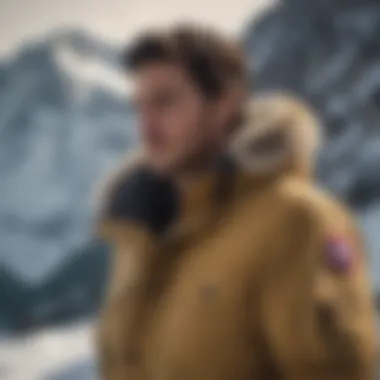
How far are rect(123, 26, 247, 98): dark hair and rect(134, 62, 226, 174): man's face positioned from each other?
10 mm

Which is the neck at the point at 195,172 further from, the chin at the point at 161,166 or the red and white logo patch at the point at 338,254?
the red and white logo patch at the point at 338,254

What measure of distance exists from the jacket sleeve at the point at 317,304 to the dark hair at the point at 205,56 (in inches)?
7.5

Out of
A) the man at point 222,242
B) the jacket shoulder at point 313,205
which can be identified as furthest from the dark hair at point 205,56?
the jacket shoulder at point 313,205

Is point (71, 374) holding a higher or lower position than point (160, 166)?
lower

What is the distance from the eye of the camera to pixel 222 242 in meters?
1.08

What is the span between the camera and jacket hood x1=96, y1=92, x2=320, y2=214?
107 cm

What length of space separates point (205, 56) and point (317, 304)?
12.7 inches

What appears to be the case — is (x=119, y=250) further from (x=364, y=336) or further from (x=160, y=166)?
(x=364, y=336)

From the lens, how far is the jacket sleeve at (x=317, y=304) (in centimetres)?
100

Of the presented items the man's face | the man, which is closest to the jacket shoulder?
the man

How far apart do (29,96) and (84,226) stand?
0.20 meters

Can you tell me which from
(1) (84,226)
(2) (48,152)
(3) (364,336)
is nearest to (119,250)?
(1) (84,226)

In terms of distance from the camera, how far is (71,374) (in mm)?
1155

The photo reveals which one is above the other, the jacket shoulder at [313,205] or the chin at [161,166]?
the chin at [161,166]
